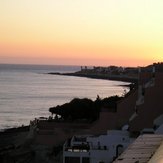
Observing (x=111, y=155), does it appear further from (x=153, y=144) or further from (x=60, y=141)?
(x=153, y=144)

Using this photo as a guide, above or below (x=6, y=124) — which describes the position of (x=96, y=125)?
above

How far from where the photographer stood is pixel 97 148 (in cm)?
1983

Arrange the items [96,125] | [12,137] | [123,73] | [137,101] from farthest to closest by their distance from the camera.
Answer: [123,73]
[12,137]
[96,125]
[137,101]

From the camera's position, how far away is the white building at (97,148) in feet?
62.1

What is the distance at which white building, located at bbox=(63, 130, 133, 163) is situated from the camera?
62.1ft

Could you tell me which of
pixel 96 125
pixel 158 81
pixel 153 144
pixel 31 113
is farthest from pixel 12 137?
pixel 153 144

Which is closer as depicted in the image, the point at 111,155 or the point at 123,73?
the point at 111,155

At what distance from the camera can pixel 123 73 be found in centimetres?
18400

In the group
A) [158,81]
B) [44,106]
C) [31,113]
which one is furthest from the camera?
[44,106]

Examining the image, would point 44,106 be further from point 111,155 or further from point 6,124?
point 111,155

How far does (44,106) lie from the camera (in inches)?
2977

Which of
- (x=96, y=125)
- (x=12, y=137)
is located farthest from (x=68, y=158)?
(x=12, y=137)

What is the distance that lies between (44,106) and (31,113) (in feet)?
37.8

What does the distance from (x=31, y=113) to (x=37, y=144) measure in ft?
118
